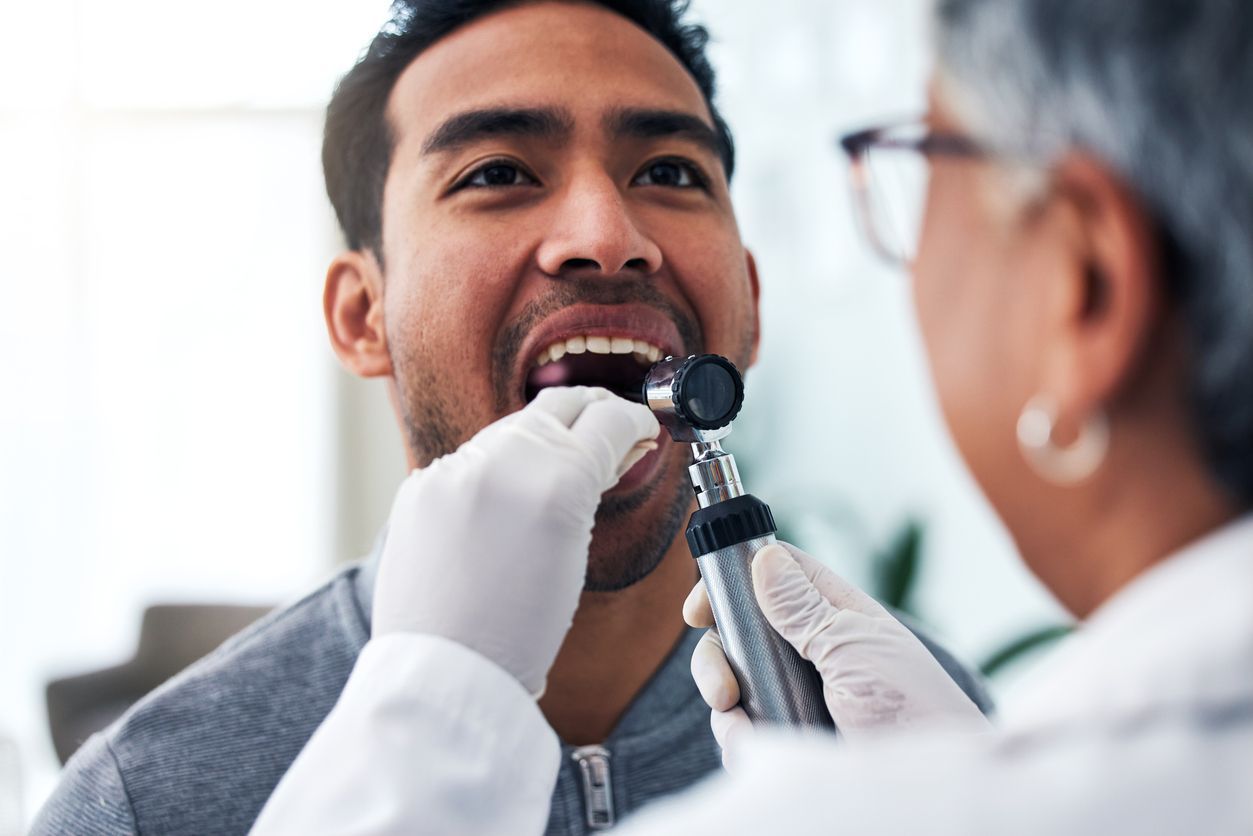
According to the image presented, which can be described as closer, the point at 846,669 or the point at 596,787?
the point at 846,669

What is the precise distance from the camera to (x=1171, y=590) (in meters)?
0.57

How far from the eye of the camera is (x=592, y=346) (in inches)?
50.8

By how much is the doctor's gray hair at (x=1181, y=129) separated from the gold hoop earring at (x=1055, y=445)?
5 centimetres

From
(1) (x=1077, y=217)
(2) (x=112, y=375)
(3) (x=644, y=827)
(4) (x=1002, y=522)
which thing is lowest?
(3) (x=644, y=827)

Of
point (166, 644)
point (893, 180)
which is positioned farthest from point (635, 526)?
point (166, 644)

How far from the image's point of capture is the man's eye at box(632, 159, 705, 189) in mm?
1383

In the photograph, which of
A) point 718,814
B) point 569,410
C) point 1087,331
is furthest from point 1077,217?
point 569,410

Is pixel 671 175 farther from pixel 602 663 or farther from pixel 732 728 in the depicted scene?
pixel 732 728

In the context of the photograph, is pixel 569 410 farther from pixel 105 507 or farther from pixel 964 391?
pixel 105 507

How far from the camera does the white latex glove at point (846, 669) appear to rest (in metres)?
0.97

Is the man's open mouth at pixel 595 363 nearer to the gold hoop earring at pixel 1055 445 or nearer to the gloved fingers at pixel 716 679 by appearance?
the gloved fingers at pixel 716 679

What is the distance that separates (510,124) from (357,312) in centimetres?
34

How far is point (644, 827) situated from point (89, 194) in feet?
14.2

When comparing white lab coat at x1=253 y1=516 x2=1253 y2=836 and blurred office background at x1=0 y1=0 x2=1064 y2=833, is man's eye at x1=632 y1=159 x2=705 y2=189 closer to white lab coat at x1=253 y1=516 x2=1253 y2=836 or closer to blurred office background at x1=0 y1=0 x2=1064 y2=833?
white lab coat at x1=253 y1=516 x2=1253 y2=836
